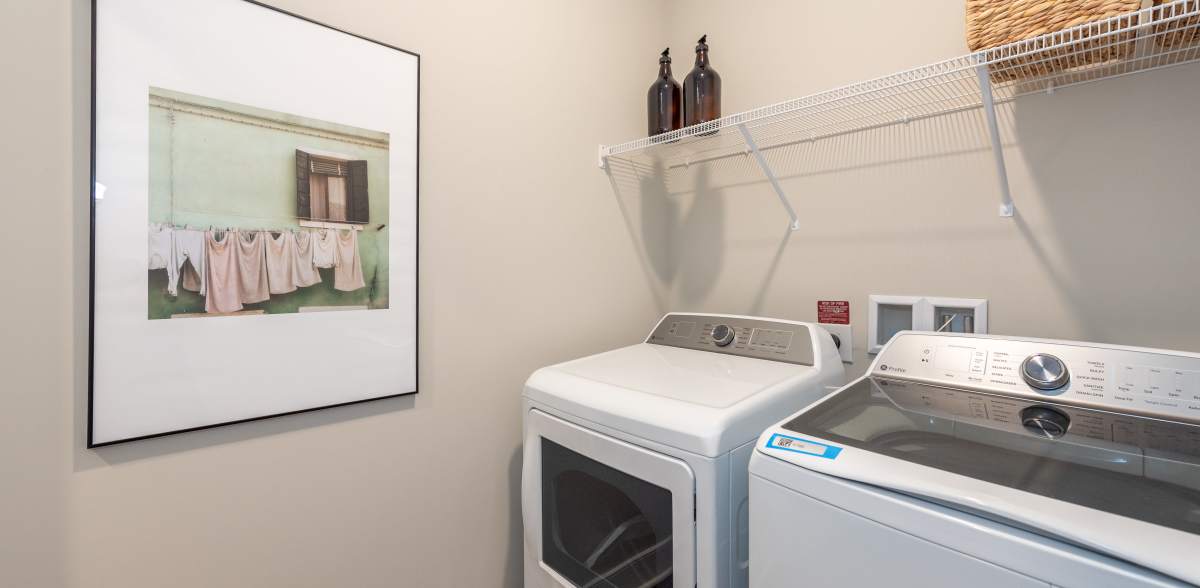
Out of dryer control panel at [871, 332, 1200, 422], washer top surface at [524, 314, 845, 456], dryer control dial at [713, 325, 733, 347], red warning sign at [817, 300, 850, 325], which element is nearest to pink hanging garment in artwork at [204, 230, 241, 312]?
washer top surface at [524, 314, 845, 456]

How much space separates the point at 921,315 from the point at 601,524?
41.2 inches

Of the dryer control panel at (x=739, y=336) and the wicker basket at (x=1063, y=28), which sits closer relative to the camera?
the wicker basket at (x=1063, y=28)

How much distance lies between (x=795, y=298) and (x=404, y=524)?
54.6 inches

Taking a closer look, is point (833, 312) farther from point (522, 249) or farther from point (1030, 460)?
point (522, 249)

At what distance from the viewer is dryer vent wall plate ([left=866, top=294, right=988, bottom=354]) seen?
4.14 ft

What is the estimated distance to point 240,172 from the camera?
3.32 ft

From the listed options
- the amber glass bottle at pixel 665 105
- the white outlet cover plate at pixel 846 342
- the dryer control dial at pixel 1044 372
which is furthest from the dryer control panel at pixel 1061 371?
the amber glass bottle at pixel 665 105

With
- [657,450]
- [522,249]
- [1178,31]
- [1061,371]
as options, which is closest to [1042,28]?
[1178,31]

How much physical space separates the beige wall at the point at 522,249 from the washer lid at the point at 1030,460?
20.1 inches

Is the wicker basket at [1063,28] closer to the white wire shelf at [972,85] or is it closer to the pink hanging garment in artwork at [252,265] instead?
the white wire shelf at [972,85]

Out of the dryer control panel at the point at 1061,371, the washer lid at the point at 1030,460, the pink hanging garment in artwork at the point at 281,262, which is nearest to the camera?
the washer lid at the point at 1030,460

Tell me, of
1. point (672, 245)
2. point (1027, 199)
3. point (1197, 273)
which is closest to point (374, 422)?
point (672, 245)

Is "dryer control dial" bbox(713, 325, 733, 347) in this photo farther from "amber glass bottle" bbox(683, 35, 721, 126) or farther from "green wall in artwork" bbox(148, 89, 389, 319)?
"green wall in artwork" bbox(148, 89, 389, 319)

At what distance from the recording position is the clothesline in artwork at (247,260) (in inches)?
37.1
